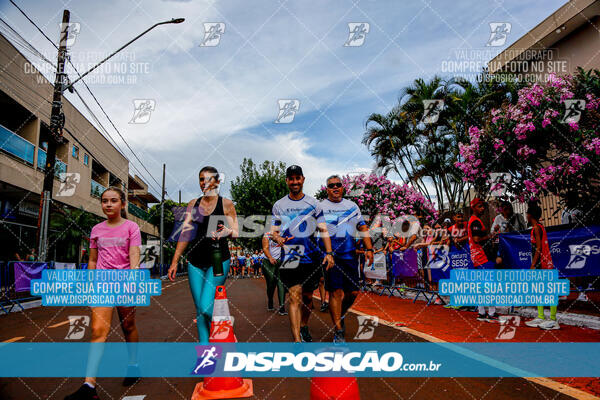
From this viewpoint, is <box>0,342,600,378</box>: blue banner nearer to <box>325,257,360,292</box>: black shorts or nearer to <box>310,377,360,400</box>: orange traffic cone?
<box>325,257,360,292</box>: black shorts

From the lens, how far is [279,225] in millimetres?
4773

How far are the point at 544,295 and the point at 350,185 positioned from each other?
19231 millimetres

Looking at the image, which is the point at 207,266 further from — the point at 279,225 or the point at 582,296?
the point at 582,296

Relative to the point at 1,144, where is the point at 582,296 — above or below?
below

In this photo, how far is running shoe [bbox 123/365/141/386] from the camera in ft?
12.0

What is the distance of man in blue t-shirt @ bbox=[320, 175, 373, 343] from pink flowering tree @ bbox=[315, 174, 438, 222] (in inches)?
749

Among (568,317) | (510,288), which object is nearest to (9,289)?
(510,288)

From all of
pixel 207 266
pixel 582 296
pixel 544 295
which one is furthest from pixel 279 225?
pixel 582 296

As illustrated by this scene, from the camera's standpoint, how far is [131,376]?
368 cm

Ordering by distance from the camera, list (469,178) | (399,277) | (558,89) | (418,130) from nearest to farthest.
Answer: (558,89)
(469,178)
(399,277)
(418,130)

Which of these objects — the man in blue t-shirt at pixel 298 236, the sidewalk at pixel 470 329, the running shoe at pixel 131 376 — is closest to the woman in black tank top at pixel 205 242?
the running shoe at pixel 131 376

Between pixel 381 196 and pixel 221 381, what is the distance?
2236cm

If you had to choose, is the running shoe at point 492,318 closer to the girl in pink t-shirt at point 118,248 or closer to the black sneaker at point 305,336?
the black sneaker at point 305,336

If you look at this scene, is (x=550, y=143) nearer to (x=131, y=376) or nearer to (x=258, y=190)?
(x=131, y=376)
